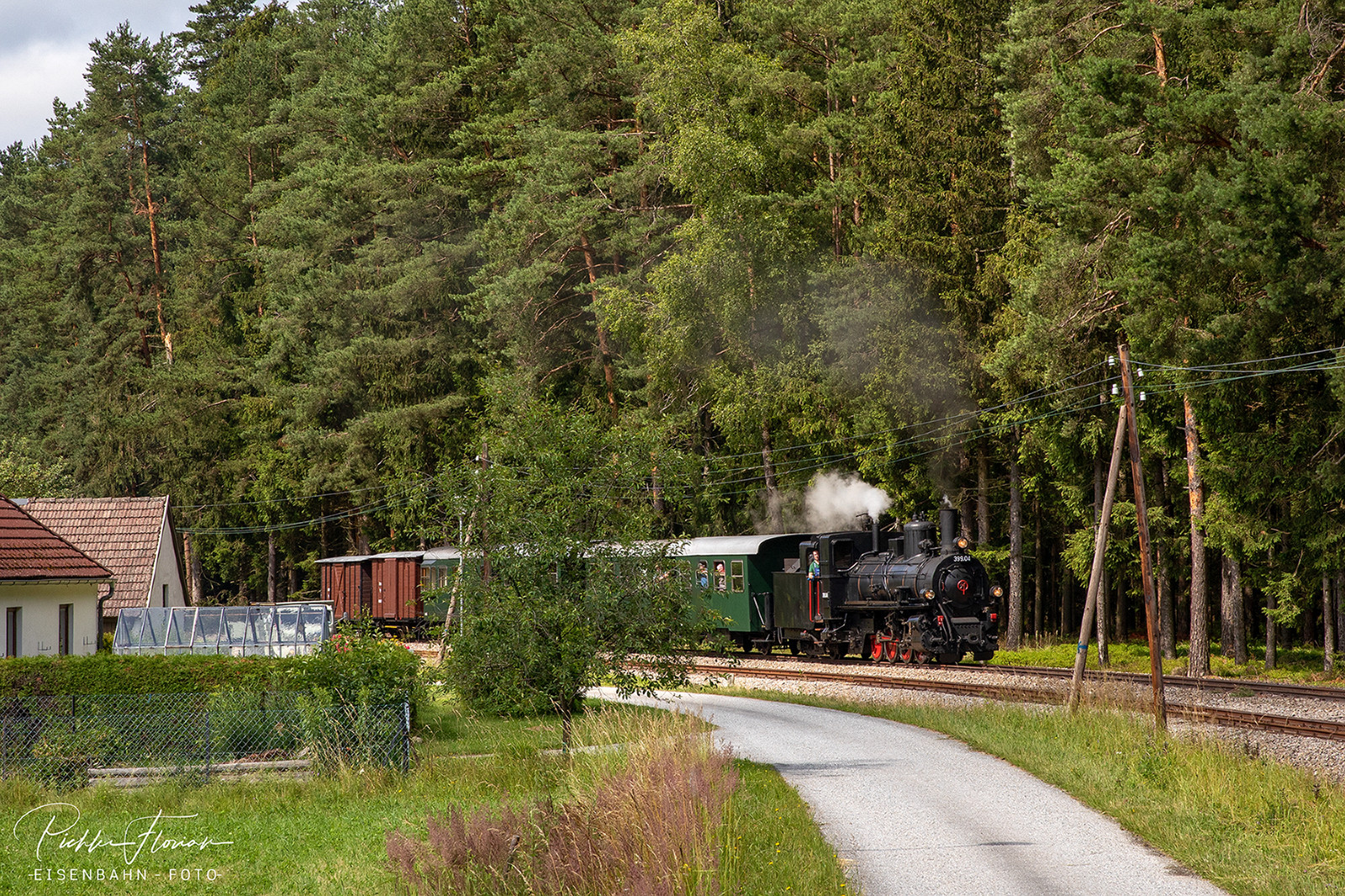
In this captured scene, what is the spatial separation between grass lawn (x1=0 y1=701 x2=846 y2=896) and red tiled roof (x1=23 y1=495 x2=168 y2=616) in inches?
740

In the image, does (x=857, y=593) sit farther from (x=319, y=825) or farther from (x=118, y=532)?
(x=118, y=532)

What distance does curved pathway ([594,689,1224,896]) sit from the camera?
31.3 ft

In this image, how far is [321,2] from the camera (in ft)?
214

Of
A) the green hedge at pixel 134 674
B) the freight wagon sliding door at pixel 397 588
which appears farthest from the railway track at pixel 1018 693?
the freight wagon sliding door at pixel 397 588

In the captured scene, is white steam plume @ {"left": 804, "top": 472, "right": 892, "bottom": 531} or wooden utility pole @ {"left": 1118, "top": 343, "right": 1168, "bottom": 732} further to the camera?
white steam plume @ {"left": 804, "top": 472, "right": 892, "bottom": 531}

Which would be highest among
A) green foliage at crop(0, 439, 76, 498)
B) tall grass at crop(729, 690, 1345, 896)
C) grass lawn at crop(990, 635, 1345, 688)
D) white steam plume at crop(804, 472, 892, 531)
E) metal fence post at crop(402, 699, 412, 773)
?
green foliage at crop(0, 439, 76, 498)

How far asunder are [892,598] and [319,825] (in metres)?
17.1

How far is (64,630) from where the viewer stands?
22969mm

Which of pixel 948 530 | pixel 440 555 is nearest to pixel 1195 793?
pixel 948 530

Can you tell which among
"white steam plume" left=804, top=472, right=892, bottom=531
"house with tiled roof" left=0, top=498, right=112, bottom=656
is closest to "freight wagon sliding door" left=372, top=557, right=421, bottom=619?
"white steam plume" left=804, top=472, right=892, bottom=531

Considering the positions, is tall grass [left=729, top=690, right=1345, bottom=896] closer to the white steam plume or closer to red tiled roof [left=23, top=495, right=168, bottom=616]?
the white steam plume

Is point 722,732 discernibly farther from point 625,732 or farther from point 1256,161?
point 1256,161

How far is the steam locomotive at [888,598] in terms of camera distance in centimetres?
2647

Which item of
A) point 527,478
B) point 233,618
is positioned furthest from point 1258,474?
point 233,618
